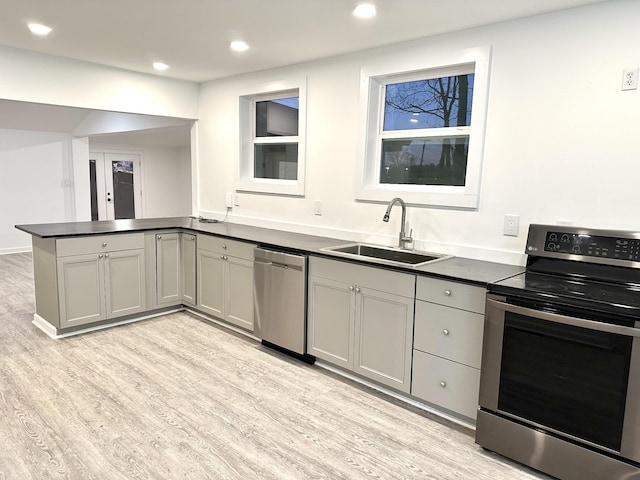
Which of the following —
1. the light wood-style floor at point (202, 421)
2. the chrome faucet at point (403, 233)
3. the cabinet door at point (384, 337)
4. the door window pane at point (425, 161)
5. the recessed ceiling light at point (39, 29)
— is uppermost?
the recessed ceiling light at point (39, 29)

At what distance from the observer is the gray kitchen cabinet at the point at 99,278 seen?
11.4ft

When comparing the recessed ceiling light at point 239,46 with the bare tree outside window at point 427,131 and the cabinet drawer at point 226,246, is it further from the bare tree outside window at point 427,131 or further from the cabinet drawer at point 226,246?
the cabinet drawer at point 226,246

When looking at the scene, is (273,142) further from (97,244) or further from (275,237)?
(97,244)

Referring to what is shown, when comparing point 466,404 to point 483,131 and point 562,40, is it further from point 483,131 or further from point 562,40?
point 562,40

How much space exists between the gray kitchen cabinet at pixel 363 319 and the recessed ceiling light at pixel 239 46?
1.64 meters

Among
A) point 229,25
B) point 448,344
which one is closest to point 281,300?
point 448,344

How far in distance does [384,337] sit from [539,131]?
4.91 ft

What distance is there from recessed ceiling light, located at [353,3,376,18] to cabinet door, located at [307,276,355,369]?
63.6 inches

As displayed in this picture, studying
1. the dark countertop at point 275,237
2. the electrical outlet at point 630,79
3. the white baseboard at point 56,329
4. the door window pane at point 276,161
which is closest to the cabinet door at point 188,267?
the dark countertop at point 275,237

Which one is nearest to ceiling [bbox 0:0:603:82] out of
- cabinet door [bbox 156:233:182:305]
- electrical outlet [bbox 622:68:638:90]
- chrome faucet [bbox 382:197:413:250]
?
electrical outlet [bbox 622:68:638:90]

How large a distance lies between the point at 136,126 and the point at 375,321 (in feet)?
17.0

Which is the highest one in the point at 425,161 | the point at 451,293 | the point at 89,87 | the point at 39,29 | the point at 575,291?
the point at 39,29

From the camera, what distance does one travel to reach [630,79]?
2.19m

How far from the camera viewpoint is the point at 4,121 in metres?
6.40
